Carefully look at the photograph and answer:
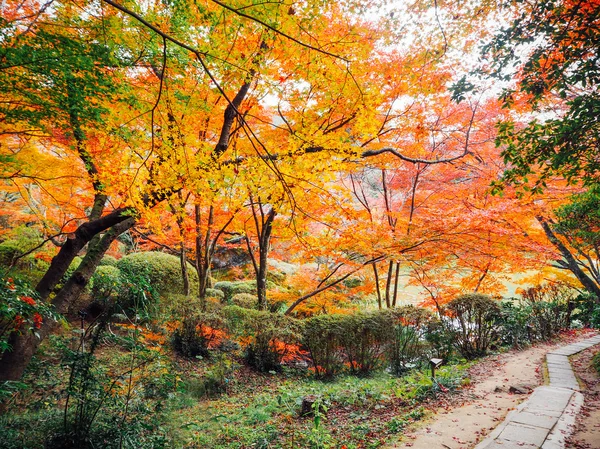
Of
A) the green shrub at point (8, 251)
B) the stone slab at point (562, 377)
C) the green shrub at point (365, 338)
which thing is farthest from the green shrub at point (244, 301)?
the stone slab at point (562, 377)

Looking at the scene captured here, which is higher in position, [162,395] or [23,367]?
[23,367]

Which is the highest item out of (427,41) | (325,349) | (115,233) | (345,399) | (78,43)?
(427,41)

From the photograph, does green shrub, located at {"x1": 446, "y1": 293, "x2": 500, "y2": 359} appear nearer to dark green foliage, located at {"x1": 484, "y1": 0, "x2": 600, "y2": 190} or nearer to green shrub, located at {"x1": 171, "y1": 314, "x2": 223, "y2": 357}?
dark green foliage, located at {"x1": 484, "y1": 0, "x2": 600, "y2": 190}

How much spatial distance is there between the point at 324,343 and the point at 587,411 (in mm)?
4610

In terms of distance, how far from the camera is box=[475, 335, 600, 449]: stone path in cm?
319

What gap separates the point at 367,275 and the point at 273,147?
24.8ft

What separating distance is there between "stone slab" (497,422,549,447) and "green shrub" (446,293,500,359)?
4642 mm

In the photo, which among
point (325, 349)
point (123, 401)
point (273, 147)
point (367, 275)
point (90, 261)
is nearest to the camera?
point (123, 401)

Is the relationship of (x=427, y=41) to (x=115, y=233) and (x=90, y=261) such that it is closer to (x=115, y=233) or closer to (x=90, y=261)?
(x=115, y=233)

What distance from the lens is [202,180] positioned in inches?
154

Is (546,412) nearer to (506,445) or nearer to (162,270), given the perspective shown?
(506,445)

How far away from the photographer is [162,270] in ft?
33.0

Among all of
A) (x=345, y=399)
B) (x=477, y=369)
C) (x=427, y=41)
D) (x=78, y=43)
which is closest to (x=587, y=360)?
(x=477, y=369)

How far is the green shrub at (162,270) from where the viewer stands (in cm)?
967
